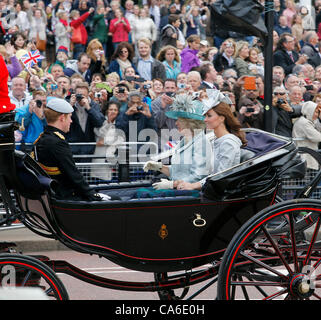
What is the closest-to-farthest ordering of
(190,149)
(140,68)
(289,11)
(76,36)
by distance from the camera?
(190,149), (140,68), (76,36), (289,11)

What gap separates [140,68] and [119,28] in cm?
249

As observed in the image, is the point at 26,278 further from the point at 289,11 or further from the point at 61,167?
the point at 289,11

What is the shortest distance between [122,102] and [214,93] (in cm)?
476

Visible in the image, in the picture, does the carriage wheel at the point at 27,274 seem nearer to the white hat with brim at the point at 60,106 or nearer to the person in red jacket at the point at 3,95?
the person in red jacket at the point at 3,95

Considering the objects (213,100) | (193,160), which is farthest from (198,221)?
(213,100)

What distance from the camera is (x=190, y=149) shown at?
5531 mm

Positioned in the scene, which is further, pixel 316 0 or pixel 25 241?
pixel 316 0

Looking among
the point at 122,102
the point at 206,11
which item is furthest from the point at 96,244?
the point at 206,11

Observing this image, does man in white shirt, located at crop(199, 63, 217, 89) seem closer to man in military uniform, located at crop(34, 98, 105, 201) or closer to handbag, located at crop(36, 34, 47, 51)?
handbag, located at crop(36, 34, 47, 51)

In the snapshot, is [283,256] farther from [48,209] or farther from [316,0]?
[316,0]

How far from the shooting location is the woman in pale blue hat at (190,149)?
5341mm

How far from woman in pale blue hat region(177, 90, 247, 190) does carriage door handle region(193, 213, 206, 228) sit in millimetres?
376

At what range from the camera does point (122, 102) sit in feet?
32.7

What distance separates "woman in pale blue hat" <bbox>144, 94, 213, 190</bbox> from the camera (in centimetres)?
534
